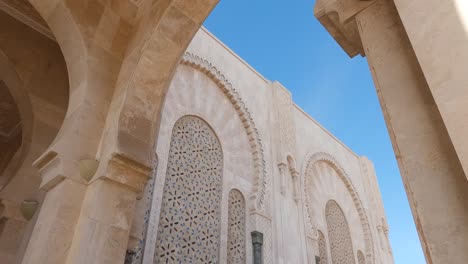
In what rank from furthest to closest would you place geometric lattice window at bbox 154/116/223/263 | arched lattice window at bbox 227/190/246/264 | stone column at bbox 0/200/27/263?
arched lattice window at bbox 227/190/246/264
geometric lattice window at bbox 154/116/223/263
stone column at bbox 0/200/27/263

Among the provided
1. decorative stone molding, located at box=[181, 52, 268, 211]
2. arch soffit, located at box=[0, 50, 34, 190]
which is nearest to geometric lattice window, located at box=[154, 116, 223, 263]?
decorative stone molding, located at box=[181, 52, 268, 211]

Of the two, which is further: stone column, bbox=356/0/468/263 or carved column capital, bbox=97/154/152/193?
carved column capital, bbox=97/154/152/193

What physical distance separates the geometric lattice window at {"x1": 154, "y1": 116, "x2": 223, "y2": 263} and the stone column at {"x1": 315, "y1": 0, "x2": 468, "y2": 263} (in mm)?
3857

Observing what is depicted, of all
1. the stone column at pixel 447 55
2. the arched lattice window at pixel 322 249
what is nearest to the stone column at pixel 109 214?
the stone column at pixel 447 55

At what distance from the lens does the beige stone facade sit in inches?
37.9

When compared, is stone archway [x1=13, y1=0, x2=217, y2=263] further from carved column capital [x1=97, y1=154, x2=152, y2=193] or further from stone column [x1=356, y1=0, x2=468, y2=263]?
stone column [x1=356, y1=0, x2=468, y2=263]

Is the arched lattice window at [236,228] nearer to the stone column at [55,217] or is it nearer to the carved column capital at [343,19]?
the stone column at [55,217]

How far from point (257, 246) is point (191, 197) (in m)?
1.43

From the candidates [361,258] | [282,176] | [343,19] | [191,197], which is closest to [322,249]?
[361,258]

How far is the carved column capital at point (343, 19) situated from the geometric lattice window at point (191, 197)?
12.1ft

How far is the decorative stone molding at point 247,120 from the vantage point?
6089 millimetres

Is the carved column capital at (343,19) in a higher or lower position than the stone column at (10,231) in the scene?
higher

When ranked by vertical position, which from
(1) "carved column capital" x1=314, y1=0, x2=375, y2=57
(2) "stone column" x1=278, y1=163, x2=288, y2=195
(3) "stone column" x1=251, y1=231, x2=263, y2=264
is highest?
(2) "stone column" x1=278, y1=163, x2=288, y2=195

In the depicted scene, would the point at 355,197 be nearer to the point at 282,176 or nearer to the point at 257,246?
the point at 282,176
